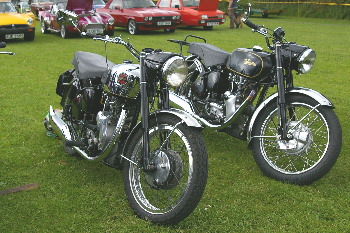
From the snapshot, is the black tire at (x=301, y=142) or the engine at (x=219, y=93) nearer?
the black tire at (x=301, y=142)

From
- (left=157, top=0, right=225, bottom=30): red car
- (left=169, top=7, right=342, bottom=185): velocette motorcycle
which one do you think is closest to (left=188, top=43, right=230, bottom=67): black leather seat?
(left=169, top=7, right=342, bottom=185): velocette motorcycle

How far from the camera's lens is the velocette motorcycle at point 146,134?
379 centimetres

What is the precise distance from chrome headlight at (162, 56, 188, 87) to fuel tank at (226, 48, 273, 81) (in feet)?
4.67

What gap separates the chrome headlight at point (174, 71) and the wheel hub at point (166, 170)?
21.4 inches

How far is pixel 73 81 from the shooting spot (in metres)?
5.25

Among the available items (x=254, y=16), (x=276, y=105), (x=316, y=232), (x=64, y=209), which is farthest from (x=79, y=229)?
(x=254, y=16)

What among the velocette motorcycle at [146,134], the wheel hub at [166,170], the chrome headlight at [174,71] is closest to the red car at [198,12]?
the velocette motorcycle at [146,134]

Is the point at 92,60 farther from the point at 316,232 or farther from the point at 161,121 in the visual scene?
the point at 316,232

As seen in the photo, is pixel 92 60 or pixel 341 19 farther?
pixel 341 19

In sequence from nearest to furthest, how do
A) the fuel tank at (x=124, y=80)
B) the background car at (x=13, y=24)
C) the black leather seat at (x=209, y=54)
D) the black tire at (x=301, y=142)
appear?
the fuel tank at (x=124, y=80) → the black tire at (x=301, y=142) → the black leather seat at (x=209, y=54) → the background car at (x=13, y=24)

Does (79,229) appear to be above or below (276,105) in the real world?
below

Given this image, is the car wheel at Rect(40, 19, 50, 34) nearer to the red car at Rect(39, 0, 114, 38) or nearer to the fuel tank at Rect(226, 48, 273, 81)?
the red car at Rect(39, 0, 114, 38)

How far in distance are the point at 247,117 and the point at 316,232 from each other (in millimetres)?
1943

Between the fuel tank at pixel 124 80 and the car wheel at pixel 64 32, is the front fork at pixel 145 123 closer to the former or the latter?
the fuel tank at pixel 124 80
